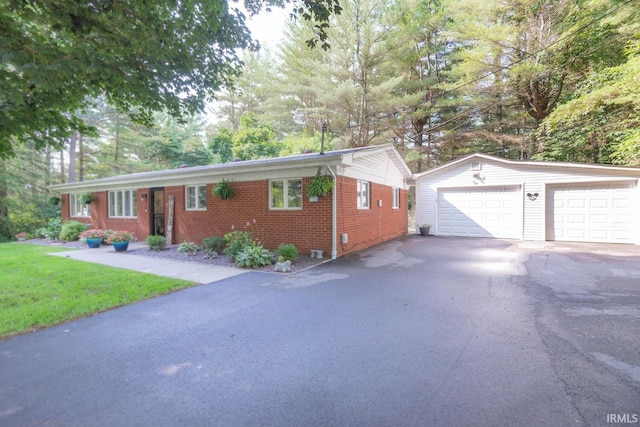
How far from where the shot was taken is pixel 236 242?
27.6ft

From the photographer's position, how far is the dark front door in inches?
484

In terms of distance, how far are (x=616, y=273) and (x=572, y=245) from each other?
4.94 m

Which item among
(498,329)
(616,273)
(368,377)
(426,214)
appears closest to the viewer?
(368,377)

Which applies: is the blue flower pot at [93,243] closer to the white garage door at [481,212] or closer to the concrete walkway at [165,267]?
the concrete walkway at [165,267]

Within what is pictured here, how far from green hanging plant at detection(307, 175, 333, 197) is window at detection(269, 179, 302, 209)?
73 cm

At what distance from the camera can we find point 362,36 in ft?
53.9

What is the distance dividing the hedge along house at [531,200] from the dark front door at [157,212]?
467 inches

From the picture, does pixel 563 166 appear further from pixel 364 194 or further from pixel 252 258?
pixel 252 258

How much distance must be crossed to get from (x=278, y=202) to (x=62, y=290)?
542 centimetres

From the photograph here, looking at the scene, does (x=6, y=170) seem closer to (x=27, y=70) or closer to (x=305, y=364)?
(x=27, y=70)

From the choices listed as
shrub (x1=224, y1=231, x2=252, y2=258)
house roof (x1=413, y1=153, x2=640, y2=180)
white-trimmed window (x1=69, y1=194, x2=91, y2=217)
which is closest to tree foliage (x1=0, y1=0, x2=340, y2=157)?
shrub (x1=224, y1=231, x2=252, y2=258)

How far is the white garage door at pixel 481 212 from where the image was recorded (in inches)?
483

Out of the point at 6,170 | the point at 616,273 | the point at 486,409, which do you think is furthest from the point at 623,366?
the point at 6,170

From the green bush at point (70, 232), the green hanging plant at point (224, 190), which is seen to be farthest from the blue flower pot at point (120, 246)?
the green bush at point (70, 232)
